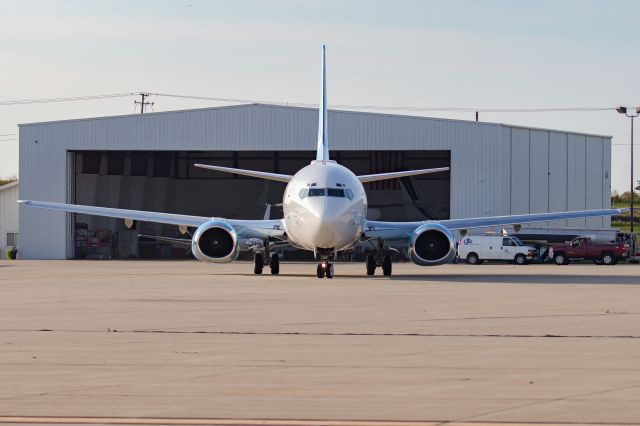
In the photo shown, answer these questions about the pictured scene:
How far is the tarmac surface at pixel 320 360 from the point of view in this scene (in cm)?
1039

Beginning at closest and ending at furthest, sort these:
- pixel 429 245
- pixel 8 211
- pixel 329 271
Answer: pixel 329 271 < pixel 429 245 < pixel 8 211

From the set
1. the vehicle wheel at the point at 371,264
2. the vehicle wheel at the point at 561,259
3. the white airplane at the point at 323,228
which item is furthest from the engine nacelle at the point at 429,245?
the vehicle wheel at the point at 561,259

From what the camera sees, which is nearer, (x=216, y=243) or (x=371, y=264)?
(x=216, y=243)

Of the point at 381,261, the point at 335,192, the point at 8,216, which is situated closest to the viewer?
the point at 335,192

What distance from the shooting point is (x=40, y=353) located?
14742 mm

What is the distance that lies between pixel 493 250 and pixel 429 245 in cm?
2724

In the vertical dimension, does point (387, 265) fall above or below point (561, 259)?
above

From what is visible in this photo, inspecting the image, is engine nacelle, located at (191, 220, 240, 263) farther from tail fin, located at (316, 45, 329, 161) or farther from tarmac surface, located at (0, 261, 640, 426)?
tarmac surface, located at (0, 261, 640, 426)

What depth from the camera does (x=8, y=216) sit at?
3278 inches

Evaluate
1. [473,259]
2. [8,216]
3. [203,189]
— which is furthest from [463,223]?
[8,216]

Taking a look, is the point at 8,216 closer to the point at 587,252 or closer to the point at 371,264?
the point at 587,252

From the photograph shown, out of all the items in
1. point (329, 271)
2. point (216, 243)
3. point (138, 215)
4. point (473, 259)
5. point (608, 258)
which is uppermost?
point (138, 215)

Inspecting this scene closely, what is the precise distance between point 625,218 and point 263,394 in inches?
5823

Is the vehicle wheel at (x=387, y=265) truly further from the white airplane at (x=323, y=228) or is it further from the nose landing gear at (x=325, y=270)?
the nose landing gear at (x=325, y=270)
